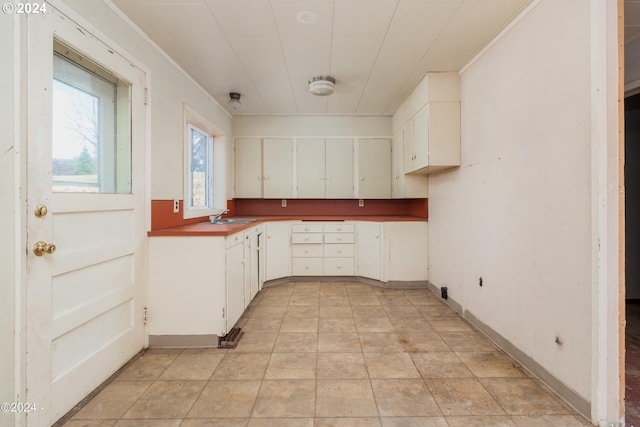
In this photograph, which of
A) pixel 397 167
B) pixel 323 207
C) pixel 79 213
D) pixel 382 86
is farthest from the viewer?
pixel 323 207

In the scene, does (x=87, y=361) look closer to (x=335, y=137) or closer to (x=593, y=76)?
(x=593, y=76)

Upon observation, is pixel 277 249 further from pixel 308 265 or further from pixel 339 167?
pixel 339 167

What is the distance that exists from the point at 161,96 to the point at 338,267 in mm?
2868

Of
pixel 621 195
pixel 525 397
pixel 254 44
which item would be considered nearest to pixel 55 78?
pixel 254 44

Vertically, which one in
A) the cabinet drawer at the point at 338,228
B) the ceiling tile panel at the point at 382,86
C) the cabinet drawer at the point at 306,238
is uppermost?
the ceiling tile panel at the point at 382,86

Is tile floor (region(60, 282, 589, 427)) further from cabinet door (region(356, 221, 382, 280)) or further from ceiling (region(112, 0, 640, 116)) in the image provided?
ceiling (region(112, 0, 640, 116))

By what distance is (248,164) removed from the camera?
4.43m

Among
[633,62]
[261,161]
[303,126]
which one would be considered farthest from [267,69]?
[633,62]

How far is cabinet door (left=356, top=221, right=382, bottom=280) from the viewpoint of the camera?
12.7 feet

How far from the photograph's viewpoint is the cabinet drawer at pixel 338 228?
13.3ft

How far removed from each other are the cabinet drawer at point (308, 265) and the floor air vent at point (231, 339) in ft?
5.42

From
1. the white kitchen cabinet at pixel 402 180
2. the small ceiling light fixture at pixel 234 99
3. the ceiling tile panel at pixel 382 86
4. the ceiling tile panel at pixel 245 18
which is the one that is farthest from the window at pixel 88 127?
the white kitchen cabinet at pixel 402 180

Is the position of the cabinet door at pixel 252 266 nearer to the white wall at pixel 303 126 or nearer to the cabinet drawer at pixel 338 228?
the cabinet drawer at pixel 338 228

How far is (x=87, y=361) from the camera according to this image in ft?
5.51
